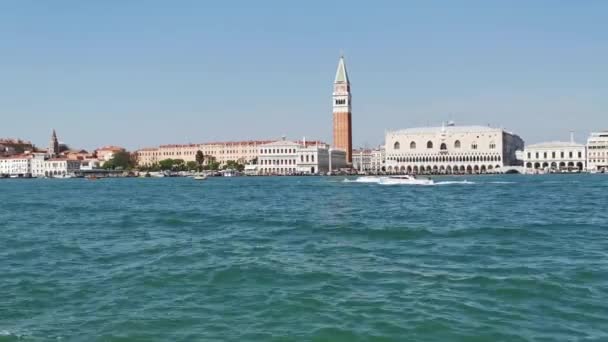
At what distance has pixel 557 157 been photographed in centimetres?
9138

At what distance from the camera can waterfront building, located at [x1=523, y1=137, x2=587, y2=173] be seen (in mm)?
90812

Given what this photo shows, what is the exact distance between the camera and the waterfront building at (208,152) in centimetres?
11800

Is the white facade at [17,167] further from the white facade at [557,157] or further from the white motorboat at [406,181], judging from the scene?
the white motorboat at [406,181]

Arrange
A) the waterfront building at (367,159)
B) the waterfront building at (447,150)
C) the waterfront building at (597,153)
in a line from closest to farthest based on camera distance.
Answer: the waterfront building at (597,153) → the waterfront building at (447,150) → the waterfront building at (367,159)

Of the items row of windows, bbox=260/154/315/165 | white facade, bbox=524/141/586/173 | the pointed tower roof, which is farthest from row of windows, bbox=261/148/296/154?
white facade, bbox=524/141/586/173

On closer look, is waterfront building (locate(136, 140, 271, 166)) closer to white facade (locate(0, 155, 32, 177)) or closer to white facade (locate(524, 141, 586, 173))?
white facade (locate(0, 155, 32, 177))

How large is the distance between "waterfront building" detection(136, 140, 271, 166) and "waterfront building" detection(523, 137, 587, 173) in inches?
1737

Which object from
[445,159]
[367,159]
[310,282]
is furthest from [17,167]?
[310,282]

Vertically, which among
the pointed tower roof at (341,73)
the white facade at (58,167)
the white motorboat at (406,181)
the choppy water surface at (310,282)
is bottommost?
the choppy water surface at (310,282)

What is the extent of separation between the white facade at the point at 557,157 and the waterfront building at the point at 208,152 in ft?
145

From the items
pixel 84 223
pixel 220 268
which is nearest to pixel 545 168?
pixel 84 223

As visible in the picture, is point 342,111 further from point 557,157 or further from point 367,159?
point 557,157

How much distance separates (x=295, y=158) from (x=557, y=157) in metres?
37.6

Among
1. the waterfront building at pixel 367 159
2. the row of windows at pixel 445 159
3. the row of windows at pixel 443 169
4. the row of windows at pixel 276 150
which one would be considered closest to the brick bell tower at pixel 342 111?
the row of windows at pixel 276 150
